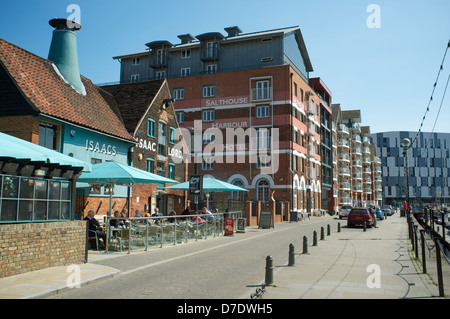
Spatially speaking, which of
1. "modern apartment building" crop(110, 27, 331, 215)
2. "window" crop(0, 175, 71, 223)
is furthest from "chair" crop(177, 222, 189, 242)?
"modern apartment building" crop(110, 27, 331, 215)

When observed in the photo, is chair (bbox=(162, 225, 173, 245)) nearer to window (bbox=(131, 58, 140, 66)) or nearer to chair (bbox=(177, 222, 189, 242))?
chair (bbox=(177, 222, 189, 242))

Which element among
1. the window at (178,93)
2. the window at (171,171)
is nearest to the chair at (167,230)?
the window at (171,171)

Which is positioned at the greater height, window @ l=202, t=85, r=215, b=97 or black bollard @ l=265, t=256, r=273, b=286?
window @ l=202, t=85, r=215, b=97

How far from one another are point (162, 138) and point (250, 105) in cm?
2025

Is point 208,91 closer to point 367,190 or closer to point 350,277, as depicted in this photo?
point 350,277

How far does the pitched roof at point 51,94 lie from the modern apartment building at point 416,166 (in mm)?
123269

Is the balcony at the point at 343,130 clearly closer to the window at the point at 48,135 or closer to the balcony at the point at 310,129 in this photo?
the balcony at the point at 310,129

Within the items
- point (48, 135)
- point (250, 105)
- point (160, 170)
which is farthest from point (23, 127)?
point (250, 105)

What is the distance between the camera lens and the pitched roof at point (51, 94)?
1689cm

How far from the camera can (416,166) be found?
13162cm

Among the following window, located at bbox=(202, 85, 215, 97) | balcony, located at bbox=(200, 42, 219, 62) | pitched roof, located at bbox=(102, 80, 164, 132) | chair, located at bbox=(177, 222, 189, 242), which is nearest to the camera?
chair, located at bbox=(177, 222, 189, 242)

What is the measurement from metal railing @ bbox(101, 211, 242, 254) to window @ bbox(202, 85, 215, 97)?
30018 millimetres

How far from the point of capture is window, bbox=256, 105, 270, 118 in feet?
A: 151
